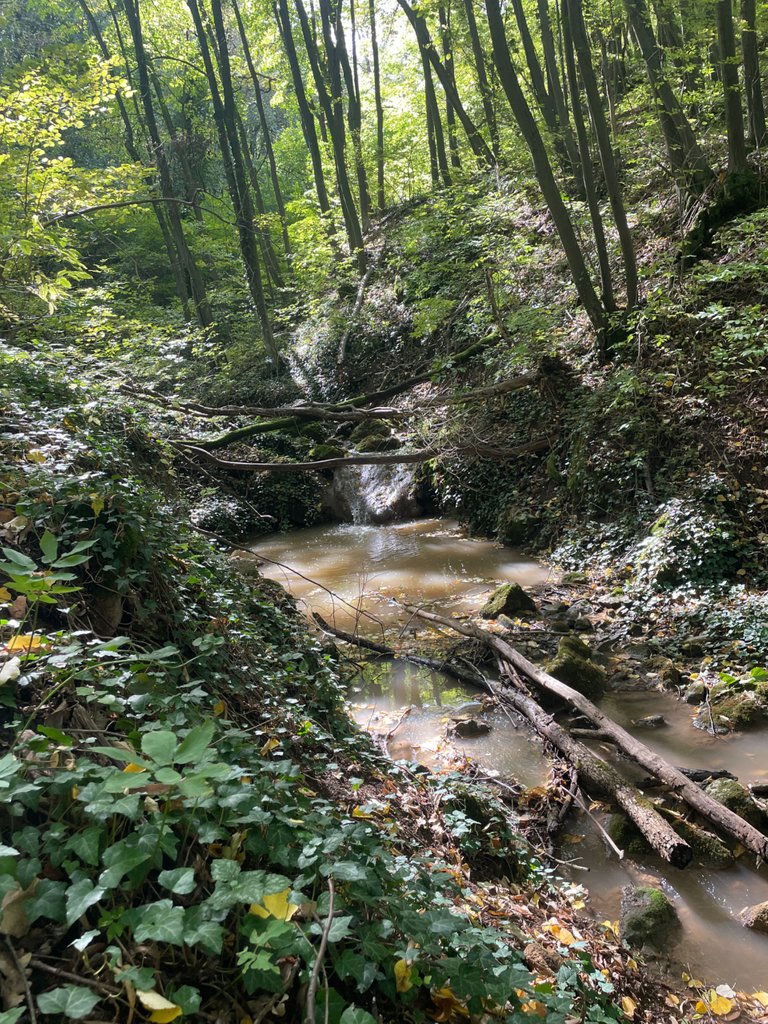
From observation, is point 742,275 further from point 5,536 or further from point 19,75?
point 19,75

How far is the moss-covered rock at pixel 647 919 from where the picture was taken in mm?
3203

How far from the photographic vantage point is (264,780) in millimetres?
2232

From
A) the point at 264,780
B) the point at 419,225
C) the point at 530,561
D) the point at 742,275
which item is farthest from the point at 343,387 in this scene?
the point at 264,780

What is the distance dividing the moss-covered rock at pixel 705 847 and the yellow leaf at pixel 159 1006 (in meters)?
3.44

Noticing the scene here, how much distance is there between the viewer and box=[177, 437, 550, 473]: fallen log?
8.73 m

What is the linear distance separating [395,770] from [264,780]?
200cm

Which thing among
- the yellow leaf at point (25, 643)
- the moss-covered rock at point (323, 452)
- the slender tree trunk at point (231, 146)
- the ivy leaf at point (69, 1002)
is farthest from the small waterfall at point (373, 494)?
the ivy leaf at point (69, 1002)

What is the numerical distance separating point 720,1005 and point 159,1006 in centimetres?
281

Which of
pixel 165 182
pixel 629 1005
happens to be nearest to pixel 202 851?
pixel 629 1005

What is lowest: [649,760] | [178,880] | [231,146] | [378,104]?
[649,760]

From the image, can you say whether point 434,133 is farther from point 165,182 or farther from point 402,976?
point 402,976

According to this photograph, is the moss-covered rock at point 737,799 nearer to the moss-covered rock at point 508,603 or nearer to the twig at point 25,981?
the moss-covered rock at point 508,603

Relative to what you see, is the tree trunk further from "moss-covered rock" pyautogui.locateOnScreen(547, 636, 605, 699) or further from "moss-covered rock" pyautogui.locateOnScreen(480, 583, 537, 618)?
"moss-covered rock" pyautogui.locateOnScreen(547, 636, 605, 699)

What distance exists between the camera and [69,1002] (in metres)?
1.31
